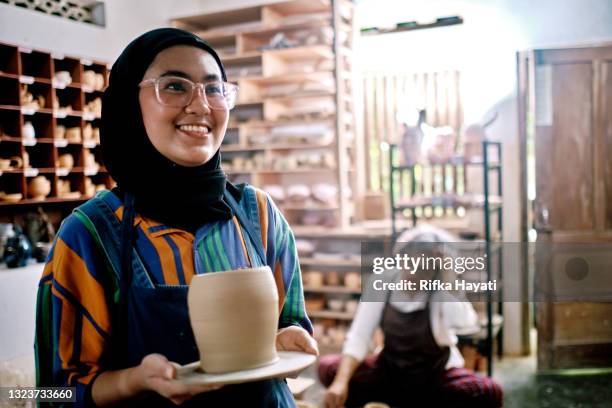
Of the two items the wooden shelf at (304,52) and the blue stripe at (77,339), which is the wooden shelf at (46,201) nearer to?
the wooden shelf at (304,52)

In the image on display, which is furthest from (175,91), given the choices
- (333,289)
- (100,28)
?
(333,289)

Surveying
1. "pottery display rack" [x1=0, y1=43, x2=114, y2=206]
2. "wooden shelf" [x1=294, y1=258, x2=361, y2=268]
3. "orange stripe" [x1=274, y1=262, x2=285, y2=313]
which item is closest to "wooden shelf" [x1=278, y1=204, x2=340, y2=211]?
"wooden shelf" [x1=294, y1=258, x2=361, y2=268]

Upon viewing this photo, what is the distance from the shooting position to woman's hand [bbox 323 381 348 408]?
2658 millimetres

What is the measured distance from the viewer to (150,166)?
103cm

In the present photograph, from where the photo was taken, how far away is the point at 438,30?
462 cm

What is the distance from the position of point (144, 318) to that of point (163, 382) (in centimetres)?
17

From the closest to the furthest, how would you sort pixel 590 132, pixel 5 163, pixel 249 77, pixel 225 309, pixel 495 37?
1. pixel 225 309
2. pixel 5 163
3. pixel 590 132
4. pixel 495 37
5. pixel 249 77

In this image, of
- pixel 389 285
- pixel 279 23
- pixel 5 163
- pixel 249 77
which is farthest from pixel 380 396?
pixel 279 23

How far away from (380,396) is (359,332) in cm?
35

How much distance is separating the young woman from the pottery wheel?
48 millimetres

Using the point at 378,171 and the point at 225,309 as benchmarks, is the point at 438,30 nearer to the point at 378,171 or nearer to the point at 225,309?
→ the point at 378,171

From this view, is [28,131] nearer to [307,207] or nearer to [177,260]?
[307,207]

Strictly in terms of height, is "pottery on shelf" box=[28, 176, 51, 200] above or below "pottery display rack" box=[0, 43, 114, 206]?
below

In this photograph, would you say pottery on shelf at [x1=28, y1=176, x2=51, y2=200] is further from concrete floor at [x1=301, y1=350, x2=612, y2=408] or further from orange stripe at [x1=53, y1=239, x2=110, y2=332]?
orange stripe at [x1=53, y1=239, x2=110, y2=332]
